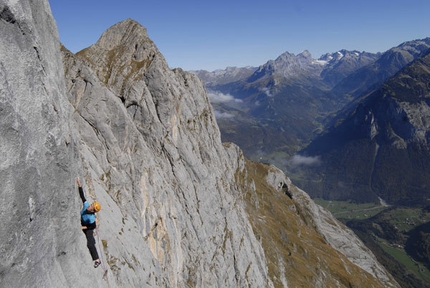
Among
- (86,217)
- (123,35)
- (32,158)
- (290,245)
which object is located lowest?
(290,245)

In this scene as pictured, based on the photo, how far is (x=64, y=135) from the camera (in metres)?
17.2

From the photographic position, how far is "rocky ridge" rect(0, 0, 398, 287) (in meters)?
13.7

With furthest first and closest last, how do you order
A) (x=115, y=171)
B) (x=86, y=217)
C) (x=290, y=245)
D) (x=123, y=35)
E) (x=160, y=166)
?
1. (x=290, y=245)
2. (x=123, y=35)
3. (x=160, y=166)
4. (x=115, y=171)
5. (x=86, y=217)

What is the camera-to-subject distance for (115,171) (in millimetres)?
40344

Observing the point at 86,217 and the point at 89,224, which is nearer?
the point at 86,217

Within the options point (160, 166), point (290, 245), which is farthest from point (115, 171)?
point (290, 245)

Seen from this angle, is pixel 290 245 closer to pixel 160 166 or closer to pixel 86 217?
pixel 160 166

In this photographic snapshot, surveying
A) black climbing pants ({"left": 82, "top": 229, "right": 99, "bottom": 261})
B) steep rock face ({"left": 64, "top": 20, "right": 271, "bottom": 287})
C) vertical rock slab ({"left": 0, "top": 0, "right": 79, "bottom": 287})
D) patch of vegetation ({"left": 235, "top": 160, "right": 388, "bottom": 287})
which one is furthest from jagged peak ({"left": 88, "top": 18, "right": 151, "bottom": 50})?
patch of vegetation ({"left": 235, "top": 160, "right": 388, "bottom": 287})

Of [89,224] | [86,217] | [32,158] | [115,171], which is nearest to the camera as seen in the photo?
[32,158]

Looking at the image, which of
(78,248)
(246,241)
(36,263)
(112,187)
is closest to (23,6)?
(36,263)

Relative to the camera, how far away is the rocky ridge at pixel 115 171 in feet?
45.1

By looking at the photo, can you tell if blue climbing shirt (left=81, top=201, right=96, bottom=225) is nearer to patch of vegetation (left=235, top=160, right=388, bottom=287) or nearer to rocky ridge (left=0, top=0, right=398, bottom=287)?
rocky ridge (left=0, top=0, right=398, bottom=287)

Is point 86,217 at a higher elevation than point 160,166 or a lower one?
higher

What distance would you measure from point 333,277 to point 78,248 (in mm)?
146220
